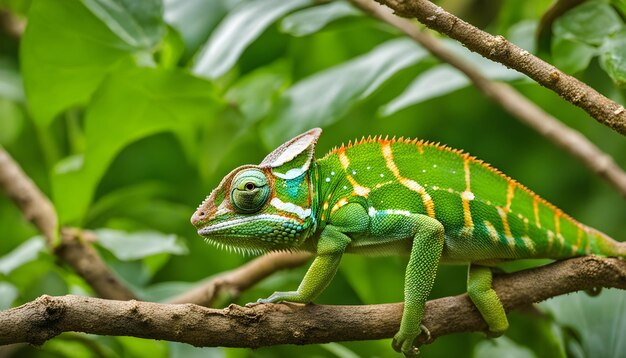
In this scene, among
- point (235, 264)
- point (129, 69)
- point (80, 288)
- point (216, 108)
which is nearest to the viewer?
point (129, 69)

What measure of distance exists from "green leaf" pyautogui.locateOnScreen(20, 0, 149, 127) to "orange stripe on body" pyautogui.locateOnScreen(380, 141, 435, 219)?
68cm

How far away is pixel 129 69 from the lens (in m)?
1.71

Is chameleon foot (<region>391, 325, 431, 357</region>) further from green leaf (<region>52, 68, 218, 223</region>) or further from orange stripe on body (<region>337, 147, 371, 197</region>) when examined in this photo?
green leaf (<region>52, 68, 218, 223</region>)

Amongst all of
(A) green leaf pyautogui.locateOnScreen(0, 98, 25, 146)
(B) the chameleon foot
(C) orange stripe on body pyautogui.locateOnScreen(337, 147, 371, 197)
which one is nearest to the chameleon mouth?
(C) orange stripe on body pyautogui.locateOnScreen(337, 147, 371, 197)

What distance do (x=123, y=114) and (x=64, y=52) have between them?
192mm

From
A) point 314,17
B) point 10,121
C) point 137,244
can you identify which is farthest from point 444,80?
point 10,121

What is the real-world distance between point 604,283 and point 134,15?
3.66ft

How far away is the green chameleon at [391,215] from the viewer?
1230mm

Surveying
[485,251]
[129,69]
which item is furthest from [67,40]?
[485,251]

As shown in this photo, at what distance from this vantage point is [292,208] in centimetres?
125

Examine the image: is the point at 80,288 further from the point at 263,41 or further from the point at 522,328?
the point at 522,328

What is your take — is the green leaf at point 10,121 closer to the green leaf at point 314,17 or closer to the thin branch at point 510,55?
the green leaf at point 314,17

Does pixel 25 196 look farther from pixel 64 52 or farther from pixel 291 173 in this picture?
pixel 291 173

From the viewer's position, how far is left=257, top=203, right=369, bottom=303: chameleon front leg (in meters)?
1.19
